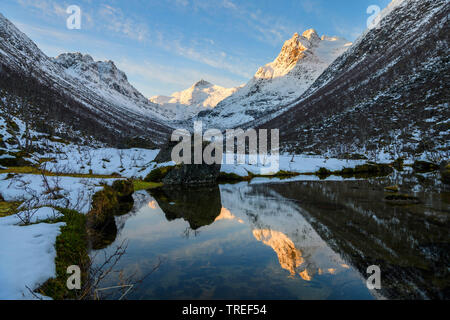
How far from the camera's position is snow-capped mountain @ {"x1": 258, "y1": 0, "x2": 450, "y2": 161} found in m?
53.4

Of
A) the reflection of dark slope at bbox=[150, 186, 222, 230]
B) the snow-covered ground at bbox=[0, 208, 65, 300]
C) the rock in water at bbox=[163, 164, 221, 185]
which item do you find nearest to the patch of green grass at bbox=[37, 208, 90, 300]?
the snow-covered ground at bbox=[0, 208, 65, 300]

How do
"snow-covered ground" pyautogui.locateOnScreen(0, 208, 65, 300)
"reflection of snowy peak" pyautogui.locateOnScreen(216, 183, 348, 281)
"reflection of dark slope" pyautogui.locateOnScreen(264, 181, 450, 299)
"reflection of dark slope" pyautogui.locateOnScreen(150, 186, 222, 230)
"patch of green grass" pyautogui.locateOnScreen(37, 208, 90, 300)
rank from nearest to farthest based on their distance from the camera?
"snow-covered ground" pyautogui.locateOnScreen(0, 208, 65, 300) < "patch of green grass" pyautogui.locateOnScreen(37, 208, 90, 300) < "reflection of dark slope" pyautogui.locateOnScreen(264, 181, 450, 299) < "reflection of snowy peak" pyautogui.locateOnScreen(216, 183, 348, 281) < "reflection of dark slope" pyautogui.locateOnScreen(150, 186, 222, 230)

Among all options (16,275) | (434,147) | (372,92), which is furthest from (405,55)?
A: (16,275)

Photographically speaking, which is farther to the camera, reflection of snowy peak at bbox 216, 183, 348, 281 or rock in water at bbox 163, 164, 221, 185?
rock in water at bbox 163, 164, 221, 185

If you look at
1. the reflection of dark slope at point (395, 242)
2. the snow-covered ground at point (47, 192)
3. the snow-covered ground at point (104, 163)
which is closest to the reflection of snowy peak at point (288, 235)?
the reflection of dark slope at point (395, 242)

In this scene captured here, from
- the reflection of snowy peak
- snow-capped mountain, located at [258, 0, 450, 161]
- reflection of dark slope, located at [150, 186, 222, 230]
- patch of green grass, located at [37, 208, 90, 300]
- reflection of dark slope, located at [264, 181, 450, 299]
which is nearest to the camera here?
patch of green grass, located at [37, 208, 90, 300]

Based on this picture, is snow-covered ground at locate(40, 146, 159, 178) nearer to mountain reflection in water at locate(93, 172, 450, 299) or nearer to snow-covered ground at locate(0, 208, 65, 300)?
mountain reflection in water at locate(93, 172, 450, 299)

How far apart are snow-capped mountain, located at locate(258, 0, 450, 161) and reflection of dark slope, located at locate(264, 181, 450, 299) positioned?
41356 mm

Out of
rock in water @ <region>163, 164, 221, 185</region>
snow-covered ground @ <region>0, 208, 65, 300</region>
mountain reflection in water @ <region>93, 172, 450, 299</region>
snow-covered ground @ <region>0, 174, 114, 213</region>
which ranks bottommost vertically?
mountain reflection in water @ <region>93, 172, 450, 299</region>

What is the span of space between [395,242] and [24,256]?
868 centimetres

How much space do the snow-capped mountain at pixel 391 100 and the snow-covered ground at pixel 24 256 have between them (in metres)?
52.1

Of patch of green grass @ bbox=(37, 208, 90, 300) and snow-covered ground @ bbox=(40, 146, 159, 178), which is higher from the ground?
snow-covered ground @ bbox=(40, 146, 159, 178)
